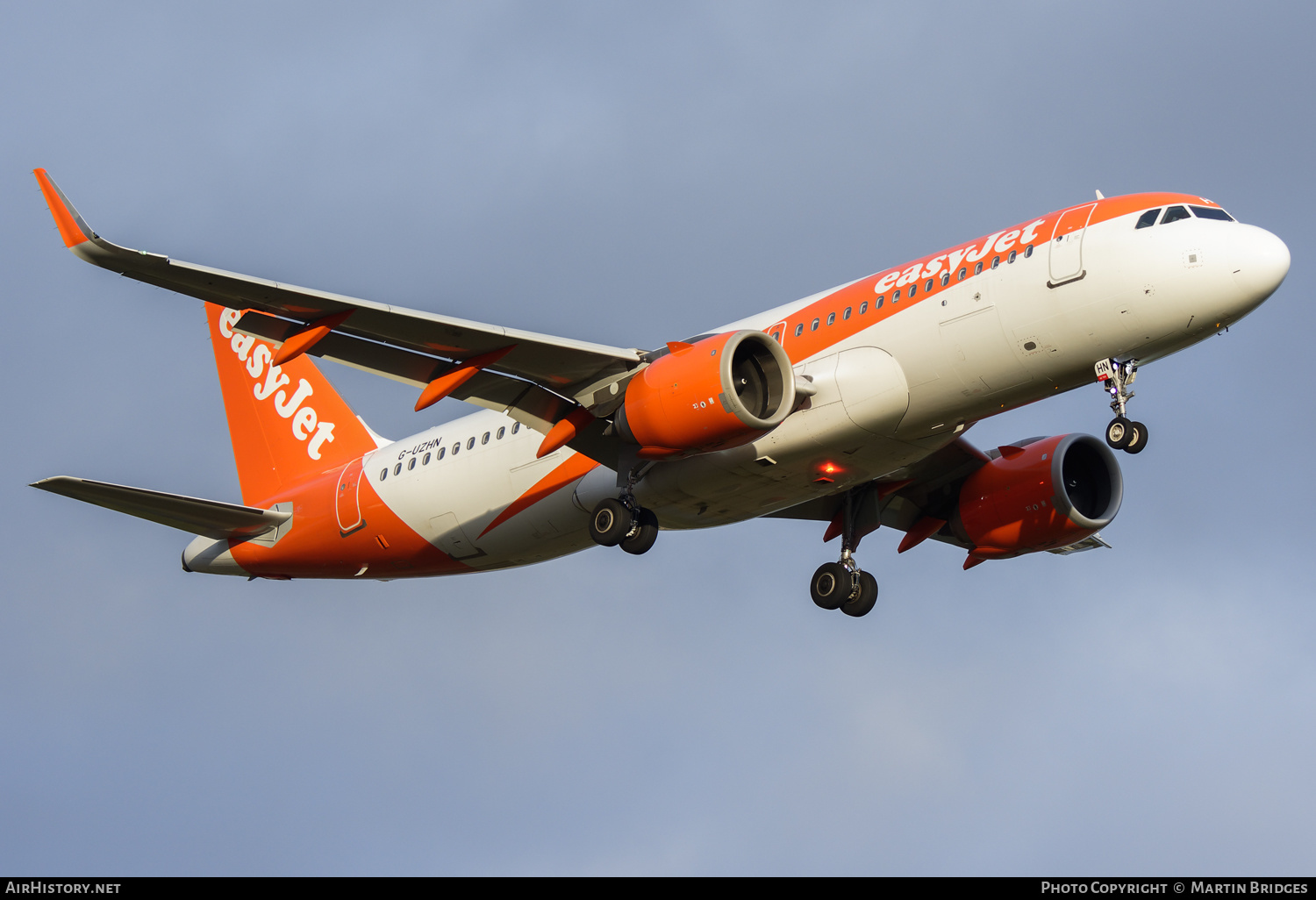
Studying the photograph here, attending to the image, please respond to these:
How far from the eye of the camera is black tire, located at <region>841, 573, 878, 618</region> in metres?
30.6

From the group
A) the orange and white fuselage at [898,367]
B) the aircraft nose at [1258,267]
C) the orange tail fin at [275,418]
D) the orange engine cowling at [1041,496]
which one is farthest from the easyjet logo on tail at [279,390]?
the aircraft nose at [1258,267]

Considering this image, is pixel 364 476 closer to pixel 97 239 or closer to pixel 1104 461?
pixel 97 239

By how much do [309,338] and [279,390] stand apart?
38.4ft

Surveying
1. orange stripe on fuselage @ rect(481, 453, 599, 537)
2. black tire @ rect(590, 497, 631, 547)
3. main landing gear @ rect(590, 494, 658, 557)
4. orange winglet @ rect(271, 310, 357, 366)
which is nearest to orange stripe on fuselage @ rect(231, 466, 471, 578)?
orange stripe on fuselage @ rect(481, 453, 599, 537)

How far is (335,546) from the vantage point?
3191cm

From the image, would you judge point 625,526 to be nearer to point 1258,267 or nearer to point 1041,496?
point 1041,496

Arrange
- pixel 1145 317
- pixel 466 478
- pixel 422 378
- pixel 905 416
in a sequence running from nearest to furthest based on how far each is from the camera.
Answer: pixel 1145 317
pixel 905 416
pixel 422 378
pixel 466 478

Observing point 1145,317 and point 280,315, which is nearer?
point 1145,317

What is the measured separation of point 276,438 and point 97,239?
1372 cm

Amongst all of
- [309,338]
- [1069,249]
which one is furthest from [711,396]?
[309,338]

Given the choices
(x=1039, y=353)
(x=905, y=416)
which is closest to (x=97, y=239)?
(x=905, y=416)

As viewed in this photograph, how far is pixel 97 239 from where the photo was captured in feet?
71.8

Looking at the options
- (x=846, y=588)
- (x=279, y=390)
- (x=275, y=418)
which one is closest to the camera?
(x=846, y=588)

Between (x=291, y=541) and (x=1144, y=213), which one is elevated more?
(x=1144, y=213)
